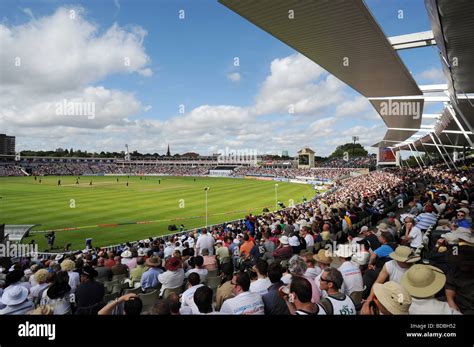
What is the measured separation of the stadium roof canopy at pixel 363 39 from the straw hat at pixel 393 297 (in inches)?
295

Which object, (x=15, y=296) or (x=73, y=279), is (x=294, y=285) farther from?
(x=73, y=279)

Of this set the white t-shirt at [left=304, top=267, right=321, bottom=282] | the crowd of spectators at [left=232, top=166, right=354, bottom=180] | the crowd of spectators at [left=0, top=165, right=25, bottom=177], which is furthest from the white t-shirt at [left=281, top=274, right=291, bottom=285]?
the crowd of spectators at [left=0, top=165, right=25, bottom=177]

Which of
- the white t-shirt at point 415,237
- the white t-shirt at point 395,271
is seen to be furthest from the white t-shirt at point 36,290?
the white t-shirt at point 415,237

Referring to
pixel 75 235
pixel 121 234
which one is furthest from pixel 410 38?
pixel 75 235

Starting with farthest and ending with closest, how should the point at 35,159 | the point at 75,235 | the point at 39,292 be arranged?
the point at 35,159
the point at 75,235
the point at 39,292

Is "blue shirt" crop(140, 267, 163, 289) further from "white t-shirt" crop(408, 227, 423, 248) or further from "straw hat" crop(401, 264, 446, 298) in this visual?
"white t-shirt" crop(408, 227, 423, 248)

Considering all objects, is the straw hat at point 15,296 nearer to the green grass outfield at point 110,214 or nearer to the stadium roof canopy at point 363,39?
the stadium roof canopy at point 363,39

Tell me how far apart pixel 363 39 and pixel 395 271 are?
8.99 metres

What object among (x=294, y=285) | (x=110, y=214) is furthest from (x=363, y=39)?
(x=110, y=214)

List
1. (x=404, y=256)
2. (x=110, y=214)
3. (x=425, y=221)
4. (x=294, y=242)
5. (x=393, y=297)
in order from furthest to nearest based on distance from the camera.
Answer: (x=110, y=214) → (x=425, y=221) → (x=294, y=242) → (x=404, y=256) → (x=393, y=297)

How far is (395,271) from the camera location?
444 cm

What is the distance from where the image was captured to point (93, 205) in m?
34.0
